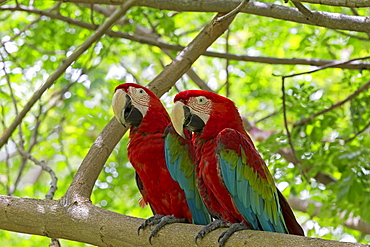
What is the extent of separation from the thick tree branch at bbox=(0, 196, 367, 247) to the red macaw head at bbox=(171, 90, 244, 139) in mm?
495

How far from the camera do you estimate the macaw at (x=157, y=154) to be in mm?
2373

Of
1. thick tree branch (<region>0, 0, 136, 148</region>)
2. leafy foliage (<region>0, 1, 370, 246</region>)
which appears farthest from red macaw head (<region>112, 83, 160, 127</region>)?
leafy foliage (<region>0, 1, 370, 246</region>)

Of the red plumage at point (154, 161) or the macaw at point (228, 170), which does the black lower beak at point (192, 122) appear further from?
the red plumage at point (154, 161)

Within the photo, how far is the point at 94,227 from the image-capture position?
2193 mm

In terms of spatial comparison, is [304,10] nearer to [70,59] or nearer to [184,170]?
[184,170]

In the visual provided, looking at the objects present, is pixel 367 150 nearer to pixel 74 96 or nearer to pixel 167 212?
pixel 167 212

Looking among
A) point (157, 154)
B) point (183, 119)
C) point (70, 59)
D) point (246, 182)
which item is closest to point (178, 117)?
point (183, 119)

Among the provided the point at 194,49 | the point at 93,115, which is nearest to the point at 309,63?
the point at 194,49

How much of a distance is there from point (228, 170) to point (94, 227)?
712 mm

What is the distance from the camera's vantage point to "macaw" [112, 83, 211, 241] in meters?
2.37

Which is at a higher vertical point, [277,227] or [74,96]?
[74,96]

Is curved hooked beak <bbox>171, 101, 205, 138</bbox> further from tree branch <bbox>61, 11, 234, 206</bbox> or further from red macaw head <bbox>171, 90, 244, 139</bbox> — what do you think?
tree branch <bbox>61, 11, 234, 206</bbox>

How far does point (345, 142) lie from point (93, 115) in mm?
2534

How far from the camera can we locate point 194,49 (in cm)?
296
